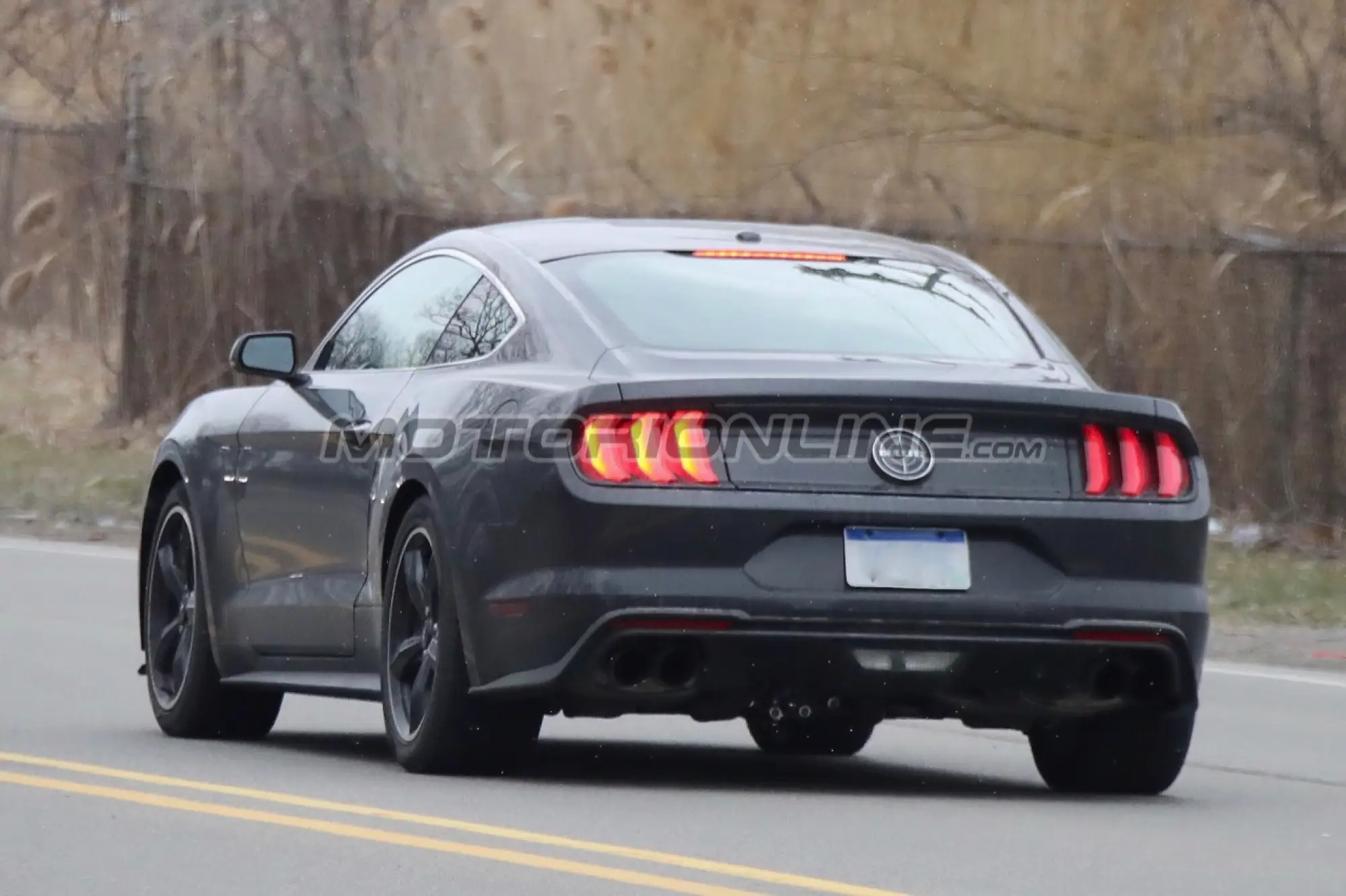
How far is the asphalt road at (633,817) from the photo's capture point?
22.3 feet

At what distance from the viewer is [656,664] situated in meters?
7.98

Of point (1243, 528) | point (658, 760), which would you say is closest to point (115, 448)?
point (1243, 528)

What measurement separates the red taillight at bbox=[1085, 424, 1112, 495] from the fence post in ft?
73.1

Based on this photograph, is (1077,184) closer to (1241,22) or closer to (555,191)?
(1241,22)

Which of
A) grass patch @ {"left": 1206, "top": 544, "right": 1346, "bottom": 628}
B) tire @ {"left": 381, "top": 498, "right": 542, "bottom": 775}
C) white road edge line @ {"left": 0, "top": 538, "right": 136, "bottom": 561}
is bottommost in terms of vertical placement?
white road edge line @ {"left": 0, "top": 538, "right": 136, "bottom": 561}

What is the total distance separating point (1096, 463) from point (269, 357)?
2761 millimetres

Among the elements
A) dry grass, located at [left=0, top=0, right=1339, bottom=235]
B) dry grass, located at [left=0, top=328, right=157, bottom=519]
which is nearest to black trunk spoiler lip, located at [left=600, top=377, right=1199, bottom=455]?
dry grass, located at [left=0, top=0, right=1339, bottom=235]

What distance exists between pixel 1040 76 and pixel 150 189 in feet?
35.7

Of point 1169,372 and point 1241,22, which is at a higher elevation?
point 1241,22

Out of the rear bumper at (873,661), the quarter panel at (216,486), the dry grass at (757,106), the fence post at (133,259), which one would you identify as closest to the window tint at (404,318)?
the quarter panel at (216,486)

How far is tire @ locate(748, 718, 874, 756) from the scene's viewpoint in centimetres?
986

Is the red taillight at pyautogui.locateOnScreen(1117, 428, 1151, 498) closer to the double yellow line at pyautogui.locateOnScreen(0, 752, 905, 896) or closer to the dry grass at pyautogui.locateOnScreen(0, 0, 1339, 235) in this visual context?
the double yellow line at pyautogui.locateOnScreen(0, 752, 905, 896)

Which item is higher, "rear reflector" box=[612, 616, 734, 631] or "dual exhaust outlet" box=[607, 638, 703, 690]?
"rear reflector" box=[612, 616, 734, 631]

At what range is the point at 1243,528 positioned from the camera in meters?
20.7
